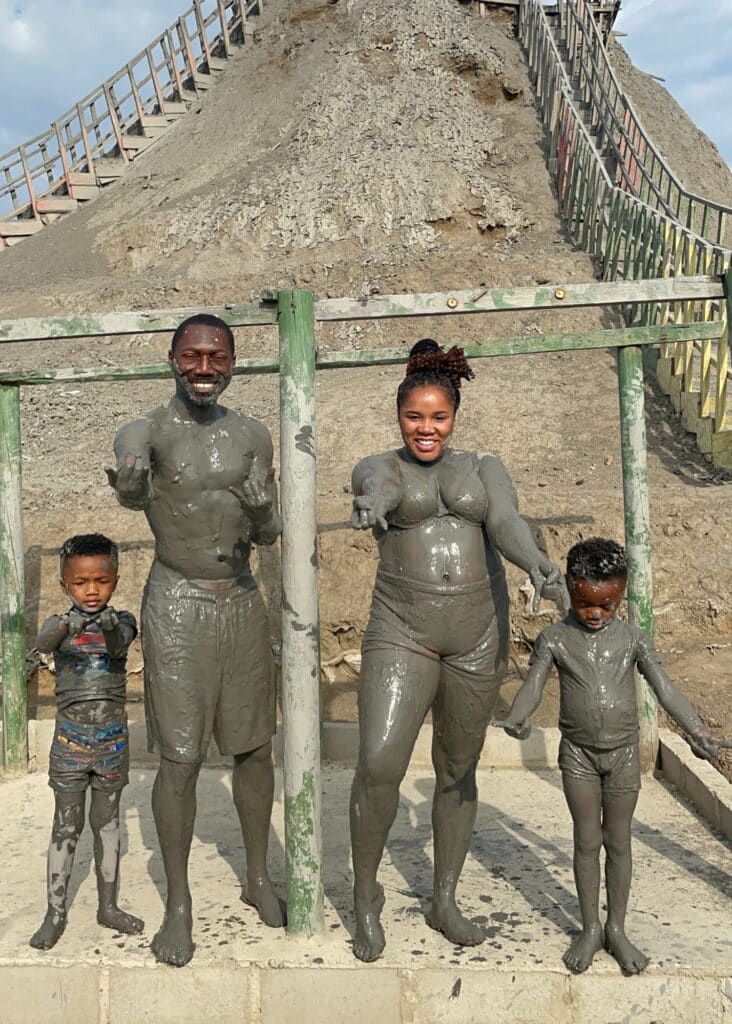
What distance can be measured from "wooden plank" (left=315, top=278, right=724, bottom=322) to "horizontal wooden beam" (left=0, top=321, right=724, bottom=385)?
22.8 inches

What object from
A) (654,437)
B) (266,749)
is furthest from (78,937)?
(654,437)

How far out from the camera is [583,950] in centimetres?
312

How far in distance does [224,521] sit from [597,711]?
4.99ft

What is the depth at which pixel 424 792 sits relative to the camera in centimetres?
525

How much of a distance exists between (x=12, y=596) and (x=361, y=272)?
11.0 metres

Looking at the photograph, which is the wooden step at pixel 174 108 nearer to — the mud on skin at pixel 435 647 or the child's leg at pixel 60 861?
the mud on skin at pixel 435 647

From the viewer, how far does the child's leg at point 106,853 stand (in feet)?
11.6

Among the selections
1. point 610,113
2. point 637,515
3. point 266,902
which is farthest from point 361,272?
point 266,902

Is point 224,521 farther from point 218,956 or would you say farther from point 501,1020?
point 501,1020

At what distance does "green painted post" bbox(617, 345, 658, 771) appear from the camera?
517cm

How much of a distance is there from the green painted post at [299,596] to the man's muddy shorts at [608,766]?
37.4 inches

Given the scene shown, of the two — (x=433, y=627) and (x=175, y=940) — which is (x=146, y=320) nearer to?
(x=433, y=627)

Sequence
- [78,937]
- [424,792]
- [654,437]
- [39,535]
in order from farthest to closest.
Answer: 1. [654,437]
2. [39,535]
3. [424,792]
4. [78,937]

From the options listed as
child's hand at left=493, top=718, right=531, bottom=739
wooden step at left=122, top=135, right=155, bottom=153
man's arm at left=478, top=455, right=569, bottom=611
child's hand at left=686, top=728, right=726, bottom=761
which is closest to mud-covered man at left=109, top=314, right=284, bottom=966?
man's arm at left=478, top=455, right=569, bottom=611
